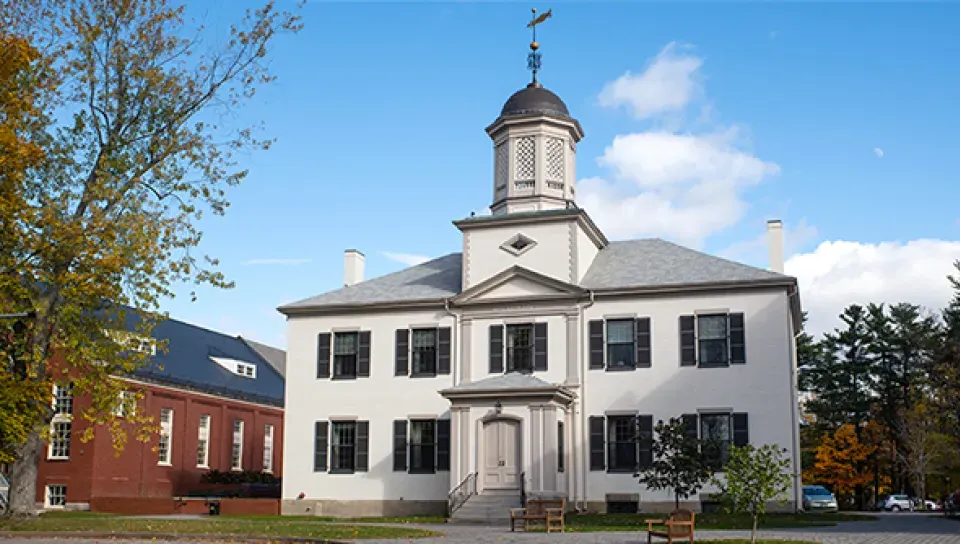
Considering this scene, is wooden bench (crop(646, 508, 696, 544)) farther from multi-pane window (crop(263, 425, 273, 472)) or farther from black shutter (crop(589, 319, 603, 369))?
multi-pane window (crop(263, 425, 273, 472))

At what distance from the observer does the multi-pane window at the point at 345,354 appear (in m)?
32.8

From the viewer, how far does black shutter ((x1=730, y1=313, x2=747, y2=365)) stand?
28969mm

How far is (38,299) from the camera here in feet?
72.5

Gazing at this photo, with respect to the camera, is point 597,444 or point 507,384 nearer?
point 507,384

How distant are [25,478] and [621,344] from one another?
54.8ft

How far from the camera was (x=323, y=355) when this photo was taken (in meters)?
33.2

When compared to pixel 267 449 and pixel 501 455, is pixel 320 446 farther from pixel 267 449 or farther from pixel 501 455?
pixel 267 449

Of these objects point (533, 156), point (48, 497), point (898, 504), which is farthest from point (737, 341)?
point (48, 497)

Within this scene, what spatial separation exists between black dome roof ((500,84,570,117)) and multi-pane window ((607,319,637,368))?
7.51 meters

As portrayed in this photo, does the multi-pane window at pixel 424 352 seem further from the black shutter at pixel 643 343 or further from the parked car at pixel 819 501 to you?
the parked car at pixel 819 501

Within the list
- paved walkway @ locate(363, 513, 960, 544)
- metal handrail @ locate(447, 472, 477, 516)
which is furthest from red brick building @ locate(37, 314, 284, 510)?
paved walkway @ locate(363, 513, 960, 544)

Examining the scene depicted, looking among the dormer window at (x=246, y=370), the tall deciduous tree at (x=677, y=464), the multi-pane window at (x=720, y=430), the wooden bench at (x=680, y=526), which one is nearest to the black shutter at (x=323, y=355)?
the tall deciduous tree at (x=677, y=464)

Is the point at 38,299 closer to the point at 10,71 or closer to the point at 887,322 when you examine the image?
the point at 10,71

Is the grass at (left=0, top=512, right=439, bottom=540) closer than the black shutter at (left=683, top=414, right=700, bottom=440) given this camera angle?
Yes
